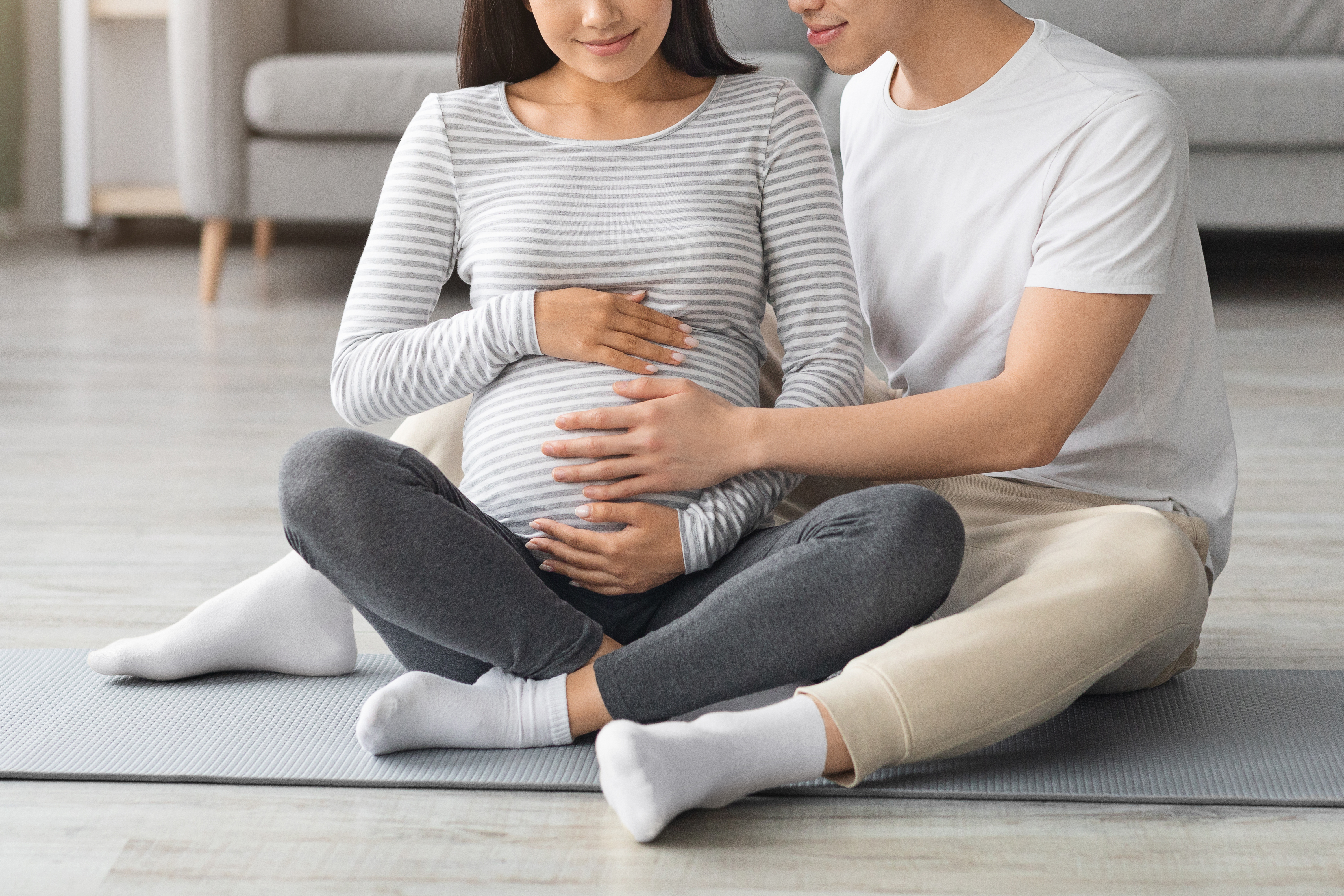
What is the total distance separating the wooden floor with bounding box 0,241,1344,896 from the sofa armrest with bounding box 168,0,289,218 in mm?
308

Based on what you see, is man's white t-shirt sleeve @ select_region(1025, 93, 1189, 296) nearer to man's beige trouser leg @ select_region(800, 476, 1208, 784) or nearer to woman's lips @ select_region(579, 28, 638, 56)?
man's beige trouser leg @ select_region(800, 476, 1208, 784)

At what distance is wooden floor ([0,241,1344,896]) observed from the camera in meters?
0.82

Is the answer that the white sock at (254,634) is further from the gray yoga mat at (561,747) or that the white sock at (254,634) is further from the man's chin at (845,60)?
the man's chin at (845,60)

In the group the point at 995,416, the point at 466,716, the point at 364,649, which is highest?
the point at 995,416

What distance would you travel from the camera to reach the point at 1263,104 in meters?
2.64

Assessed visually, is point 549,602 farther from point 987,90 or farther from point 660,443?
point 987,90

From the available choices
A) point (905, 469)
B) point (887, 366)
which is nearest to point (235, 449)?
point (887, 366)

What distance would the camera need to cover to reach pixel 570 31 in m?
1.02

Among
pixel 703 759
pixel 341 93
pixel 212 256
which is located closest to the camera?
pixel 703 759

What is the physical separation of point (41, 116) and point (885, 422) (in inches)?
144

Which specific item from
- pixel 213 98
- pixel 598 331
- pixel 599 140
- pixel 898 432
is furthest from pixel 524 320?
pixel 213 98

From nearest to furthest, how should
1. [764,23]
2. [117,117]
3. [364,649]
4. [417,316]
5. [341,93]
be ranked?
[417,316] < [364,649] < [341,93] < [764,23] < [117,117]

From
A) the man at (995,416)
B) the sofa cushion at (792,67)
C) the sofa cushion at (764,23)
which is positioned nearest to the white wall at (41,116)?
the sofa cushion at (764,23)

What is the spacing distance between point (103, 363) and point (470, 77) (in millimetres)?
1516
